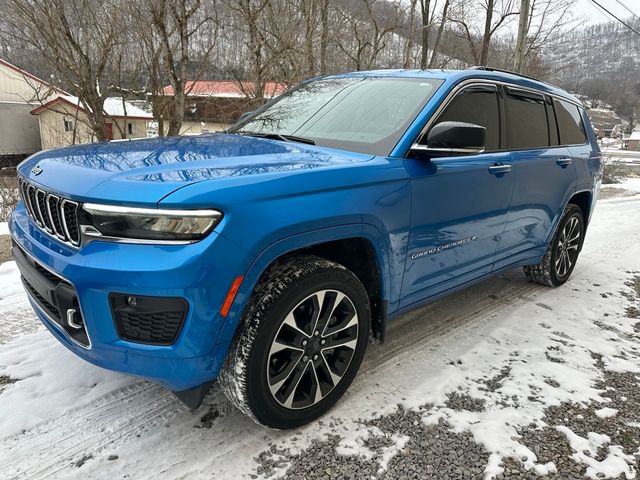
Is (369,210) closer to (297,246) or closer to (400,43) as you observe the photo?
(297,246)

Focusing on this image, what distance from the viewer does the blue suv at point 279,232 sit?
187 centimetres

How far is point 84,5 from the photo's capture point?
9922 mm

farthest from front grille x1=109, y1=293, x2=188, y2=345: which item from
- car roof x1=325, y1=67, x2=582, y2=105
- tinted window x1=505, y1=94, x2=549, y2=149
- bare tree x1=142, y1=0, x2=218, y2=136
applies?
bare tree x1=142, y1=0, x2=218, y2=136

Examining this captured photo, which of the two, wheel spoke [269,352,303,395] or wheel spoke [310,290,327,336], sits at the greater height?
wheel spoke [310,290,327,336]

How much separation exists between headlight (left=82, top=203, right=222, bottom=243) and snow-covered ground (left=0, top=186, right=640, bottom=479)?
1077 mm

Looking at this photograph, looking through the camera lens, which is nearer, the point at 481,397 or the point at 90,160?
the point at 90,160

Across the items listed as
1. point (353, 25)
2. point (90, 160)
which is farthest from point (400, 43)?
point (90, 160)

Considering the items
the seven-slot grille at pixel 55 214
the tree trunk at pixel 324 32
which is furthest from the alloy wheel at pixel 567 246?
the tree trunk at pixel 324 32

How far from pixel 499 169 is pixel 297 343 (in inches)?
78.2

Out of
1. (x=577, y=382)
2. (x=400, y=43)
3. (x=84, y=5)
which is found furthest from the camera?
(x=400, y=43)

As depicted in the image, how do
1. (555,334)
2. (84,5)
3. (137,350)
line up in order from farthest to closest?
1. (84,5)
2. (555,334)
3. (137,350)

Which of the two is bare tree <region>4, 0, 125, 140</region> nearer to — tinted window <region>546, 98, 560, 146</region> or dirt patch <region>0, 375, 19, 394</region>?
dirt patch <region>0, 375, 19, 394</region>

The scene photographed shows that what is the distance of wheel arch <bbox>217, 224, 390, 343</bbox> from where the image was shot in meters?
2.01

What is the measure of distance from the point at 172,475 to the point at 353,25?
16416 millimetres
